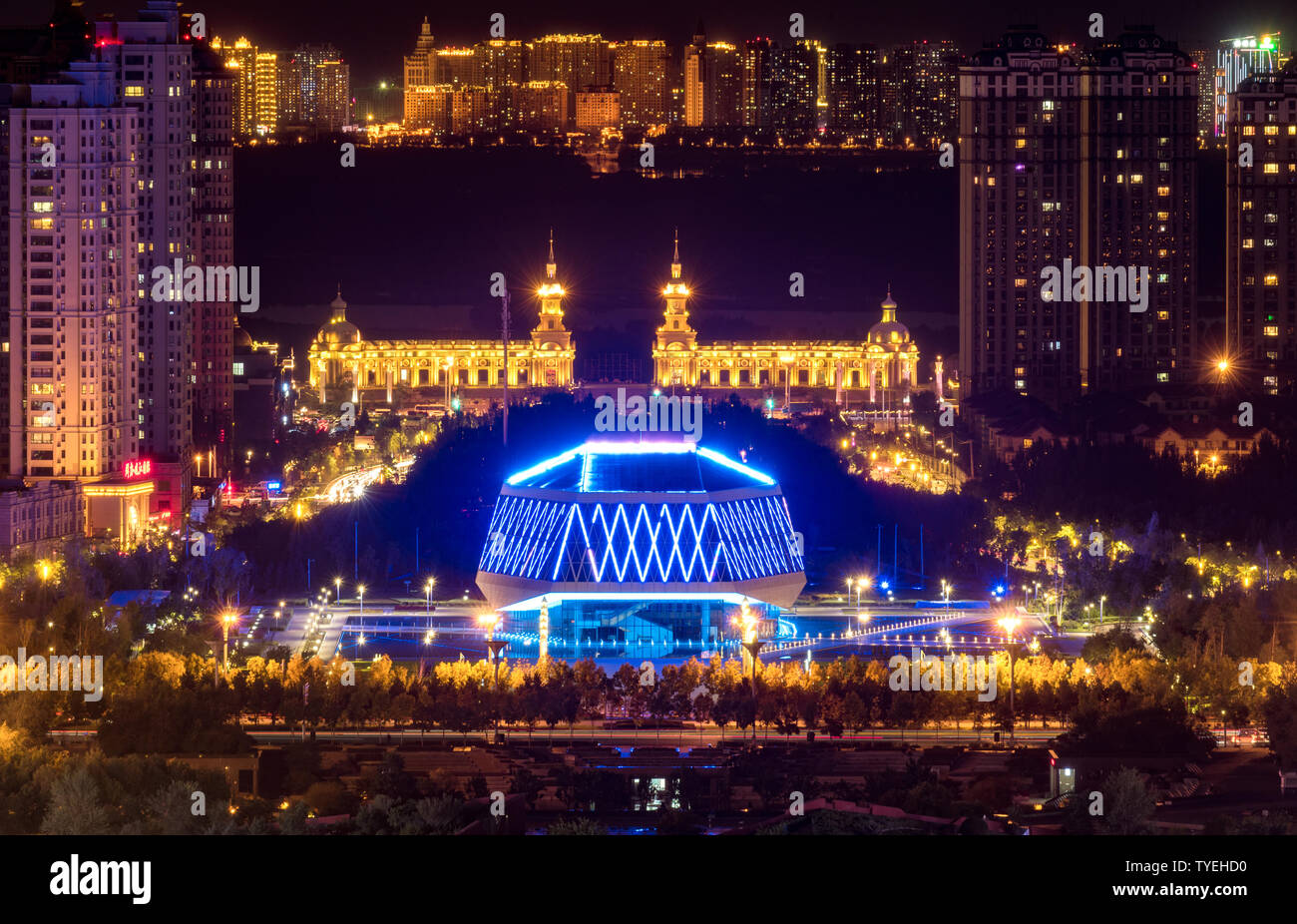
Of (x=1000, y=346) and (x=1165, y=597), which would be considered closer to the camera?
(x=1165, y=597)

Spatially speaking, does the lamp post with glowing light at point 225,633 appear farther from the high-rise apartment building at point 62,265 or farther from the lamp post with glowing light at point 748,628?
the high-rise apartment building at point 62,265

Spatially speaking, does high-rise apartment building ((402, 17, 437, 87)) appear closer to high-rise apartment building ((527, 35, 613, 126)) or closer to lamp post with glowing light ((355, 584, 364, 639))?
Answer: high-rise apartment building ((527, 35, 613, 126))

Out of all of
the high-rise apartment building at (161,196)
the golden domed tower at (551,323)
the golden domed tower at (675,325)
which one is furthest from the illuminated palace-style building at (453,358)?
the high-rise apartment building at (161,196)

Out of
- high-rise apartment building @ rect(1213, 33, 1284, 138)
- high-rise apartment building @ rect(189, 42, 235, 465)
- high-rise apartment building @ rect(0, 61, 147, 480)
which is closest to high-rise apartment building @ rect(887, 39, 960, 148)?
high-rise apartment building @ rect(1213, 33, 1284, 138)

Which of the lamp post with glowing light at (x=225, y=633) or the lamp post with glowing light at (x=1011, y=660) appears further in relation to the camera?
the lamp post with glowing light at (x=225, y=633)

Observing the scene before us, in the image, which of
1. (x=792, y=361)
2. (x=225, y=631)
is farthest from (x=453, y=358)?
(x=225, y=631)

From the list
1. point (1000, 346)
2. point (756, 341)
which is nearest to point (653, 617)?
point (1000, 346)
